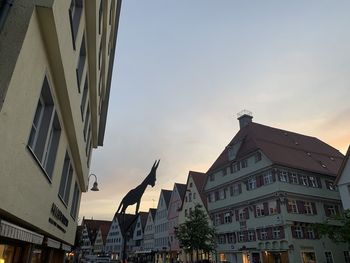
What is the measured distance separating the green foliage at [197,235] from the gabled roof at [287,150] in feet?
27.2

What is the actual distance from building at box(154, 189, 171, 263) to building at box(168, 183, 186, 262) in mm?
2067

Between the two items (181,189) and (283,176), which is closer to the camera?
(283,176)

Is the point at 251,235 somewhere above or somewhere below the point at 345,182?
below

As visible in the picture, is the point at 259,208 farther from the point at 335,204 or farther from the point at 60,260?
the point at 60,260

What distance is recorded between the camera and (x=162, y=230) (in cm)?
6594

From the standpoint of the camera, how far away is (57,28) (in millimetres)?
5355

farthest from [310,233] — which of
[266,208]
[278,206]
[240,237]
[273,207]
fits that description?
[240,237]

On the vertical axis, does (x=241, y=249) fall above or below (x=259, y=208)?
below

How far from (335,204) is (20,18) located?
132 feet

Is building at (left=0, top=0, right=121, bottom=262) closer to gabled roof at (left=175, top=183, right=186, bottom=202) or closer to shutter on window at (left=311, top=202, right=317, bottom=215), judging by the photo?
shutter on window at (left=311, top=202, right=317, bottom=215)

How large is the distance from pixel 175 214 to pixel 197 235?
68.6ft

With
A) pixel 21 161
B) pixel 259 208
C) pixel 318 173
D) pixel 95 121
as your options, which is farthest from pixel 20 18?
pixel 318 173

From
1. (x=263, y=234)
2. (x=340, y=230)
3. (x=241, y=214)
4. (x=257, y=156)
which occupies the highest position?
(x=257, y=156)

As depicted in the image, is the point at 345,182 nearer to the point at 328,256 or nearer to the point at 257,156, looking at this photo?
the point at 328,256
